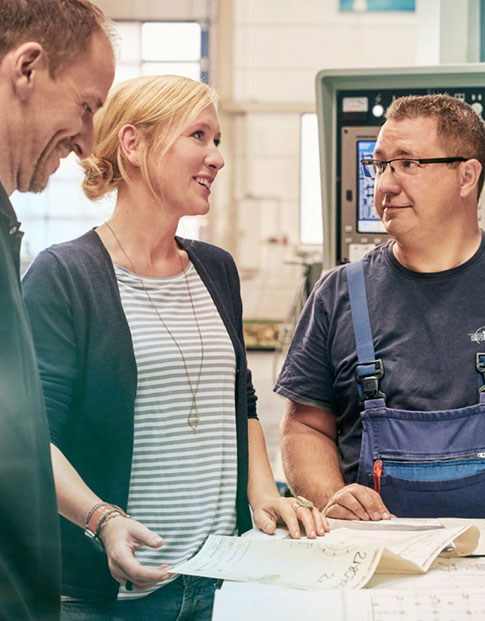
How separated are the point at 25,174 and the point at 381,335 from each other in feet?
2.80

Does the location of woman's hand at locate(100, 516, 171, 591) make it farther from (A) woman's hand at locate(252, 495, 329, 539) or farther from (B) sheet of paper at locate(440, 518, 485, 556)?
(B) sheet of paper at locate(440, 518, 485, 556)

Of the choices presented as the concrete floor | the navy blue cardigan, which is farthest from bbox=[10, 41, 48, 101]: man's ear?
the concrete floor

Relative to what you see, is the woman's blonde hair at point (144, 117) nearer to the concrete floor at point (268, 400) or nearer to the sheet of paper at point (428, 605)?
the sheet of paper at point (428, 605)

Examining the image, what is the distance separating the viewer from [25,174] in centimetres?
79

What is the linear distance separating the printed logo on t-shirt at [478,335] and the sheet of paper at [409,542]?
465 millimetres

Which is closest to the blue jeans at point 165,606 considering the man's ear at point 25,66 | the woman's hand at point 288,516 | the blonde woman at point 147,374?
the blonde woman at point 147,374

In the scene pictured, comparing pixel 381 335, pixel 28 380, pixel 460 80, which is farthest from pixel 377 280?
pixel 28 380

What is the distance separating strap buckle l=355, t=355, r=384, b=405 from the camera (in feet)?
4.64

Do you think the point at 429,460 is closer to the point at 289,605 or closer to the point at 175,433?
the point at 175,433

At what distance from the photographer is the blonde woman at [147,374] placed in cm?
110

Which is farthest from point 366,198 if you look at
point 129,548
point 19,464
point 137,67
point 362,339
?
point 137,67

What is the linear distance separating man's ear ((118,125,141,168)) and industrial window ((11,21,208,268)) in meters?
5.13

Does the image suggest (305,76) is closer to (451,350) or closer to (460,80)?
(460,80)

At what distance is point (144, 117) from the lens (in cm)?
121
